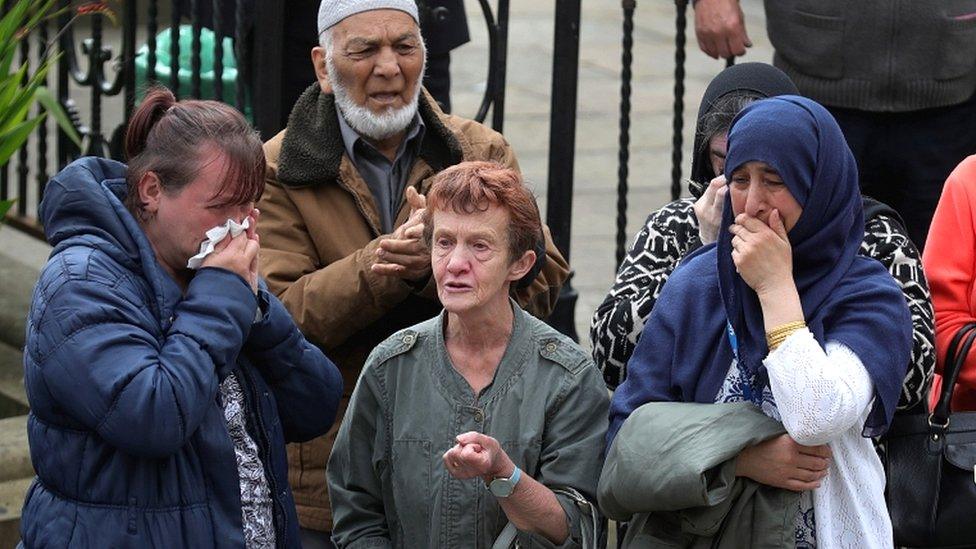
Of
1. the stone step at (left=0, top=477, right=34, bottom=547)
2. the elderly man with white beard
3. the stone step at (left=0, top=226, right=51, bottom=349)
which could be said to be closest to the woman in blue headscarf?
the elderly man with white beard

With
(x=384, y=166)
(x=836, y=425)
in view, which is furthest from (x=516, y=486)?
(x=384, y=166)

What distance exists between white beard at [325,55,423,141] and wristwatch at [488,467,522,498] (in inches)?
45.8

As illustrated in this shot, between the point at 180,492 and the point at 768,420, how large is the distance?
1.11 metres

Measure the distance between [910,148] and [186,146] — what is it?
2.45m

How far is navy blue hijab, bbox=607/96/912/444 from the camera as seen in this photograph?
3301 millimetres

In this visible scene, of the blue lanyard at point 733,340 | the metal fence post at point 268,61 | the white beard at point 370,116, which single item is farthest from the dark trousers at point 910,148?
the blue lanyard at point 733,340

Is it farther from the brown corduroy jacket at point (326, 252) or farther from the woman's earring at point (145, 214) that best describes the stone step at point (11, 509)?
the woman's earring at point (145, 214)

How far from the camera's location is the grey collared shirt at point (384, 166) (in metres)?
4.22

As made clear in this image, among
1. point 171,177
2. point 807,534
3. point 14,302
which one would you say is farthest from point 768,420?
point 14,302

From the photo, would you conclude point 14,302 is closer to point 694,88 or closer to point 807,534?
point 807,534

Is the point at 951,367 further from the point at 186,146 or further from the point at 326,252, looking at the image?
the point at 186,146

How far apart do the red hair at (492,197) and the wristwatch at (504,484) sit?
491 mm

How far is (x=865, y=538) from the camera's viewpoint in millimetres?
3352

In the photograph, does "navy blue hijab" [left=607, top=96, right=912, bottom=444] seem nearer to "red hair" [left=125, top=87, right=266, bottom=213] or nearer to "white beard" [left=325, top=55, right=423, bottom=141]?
"red hair" [left=125, top=87, right=266, bottom=213]
